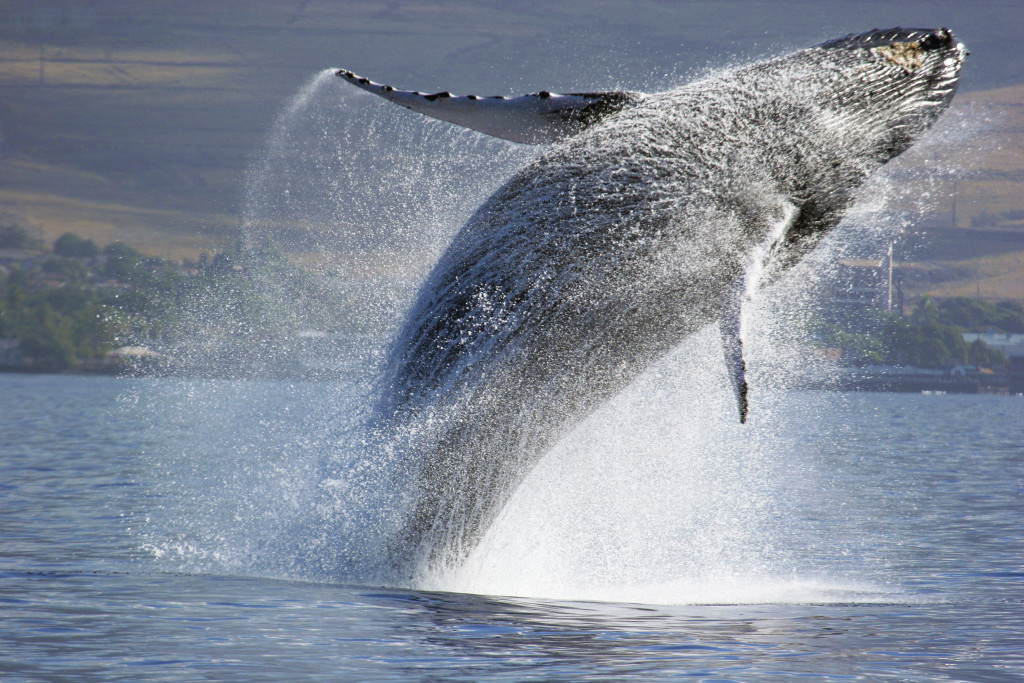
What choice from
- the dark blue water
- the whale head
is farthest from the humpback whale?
the dark blue water

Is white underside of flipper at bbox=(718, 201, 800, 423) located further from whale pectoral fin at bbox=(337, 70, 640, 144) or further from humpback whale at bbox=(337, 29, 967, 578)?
whale pectoral fin at bbox=(337, 70, 640, 144)

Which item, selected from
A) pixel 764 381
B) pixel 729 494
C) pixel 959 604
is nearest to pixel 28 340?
pixel 764 381

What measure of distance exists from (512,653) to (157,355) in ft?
457

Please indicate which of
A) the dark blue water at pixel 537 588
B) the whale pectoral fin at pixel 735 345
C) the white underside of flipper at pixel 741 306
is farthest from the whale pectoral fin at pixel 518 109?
the dark blue water at pixel 537 588

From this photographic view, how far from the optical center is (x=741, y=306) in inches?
303

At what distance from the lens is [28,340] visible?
589ft

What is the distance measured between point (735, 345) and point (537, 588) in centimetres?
360

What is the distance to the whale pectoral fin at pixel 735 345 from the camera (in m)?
7.43

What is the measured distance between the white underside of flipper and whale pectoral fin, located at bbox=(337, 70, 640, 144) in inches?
62.2

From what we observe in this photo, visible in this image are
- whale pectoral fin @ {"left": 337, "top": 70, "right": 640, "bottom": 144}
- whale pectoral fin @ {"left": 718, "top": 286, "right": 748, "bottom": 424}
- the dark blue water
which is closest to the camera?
the dark blue water

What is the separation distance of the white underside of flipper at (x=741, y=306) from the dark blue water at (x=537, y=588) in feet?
6.44

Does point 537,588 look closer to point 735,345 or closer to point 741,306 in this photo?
point 735,345

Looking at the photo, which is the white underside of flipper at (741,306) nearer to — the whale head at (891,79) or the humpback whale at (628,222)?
the humpback whale at (628,222)

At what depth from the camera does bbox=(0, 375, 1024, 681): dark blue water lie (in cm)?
714
